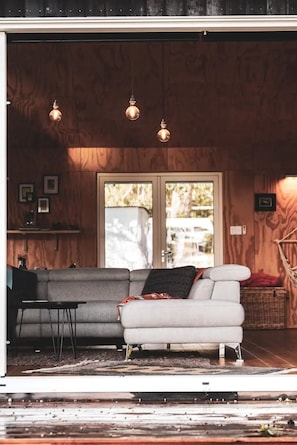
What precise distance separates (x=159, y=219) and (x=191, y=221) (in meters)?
0.44

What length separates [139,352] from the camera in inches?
319

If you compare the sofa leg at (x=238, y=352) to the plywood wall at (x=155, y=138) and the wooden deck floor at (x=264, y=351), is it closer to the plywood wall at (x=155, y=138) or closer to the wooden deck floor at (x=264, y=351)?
the wooden deck floor at (x=264, y=351)

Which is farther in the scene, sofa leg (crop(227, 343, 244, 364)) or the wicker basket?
the wicker basket

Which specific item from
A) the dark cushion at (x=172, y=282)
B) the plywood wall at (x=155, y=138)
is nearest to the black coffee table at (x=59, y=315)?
the dark cushion at (x=172, y=282)

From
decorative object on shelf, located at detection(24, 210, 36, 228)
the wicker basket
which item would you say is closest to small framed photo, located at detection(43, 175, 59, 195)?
decorative object on shelf, located at detection(24, 210, 36, 228)

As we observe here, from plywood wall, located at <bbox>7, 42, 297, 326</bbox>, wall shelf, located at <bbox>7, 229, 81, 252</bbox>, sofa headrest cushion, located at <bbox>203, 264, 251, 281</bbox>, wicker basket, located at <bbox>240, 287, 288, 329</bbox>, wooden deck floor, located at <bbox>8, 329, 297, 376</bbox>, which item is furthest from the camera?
wall shelf, located at <bbox>7, 229, 81, 252</bbox>

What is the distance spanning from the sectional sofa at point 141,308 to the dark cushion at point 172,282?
0.04ft

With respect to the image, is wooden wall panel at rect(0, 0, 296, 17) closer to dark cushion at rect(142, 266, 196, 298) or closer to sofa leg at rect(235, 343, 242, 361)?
sofa leg at rect(235, 343, 242, 361)

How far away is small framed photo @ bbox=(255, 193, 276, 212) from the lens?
11750 millimetres

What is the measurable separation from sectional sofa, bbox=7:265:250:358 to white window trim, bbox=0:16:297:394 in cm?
166

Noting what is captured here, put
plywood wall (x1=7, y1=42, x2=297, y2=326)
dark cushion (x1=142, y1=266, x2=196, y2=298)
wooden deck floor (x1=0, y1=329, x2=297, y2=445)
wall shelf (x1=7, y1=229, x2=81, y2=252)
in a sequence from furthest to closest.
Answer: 1. wall shelf (x1=7, y1=229, x2=81, y2=252)
2. plywood wall (x1=7, y1=42, x2=297, y2=326)
3. dark cushion (x1=142, y1=266, x2=196, y2=298)
4. wooden deck floor (x1=0, y1=329, x2=297, y2=445)

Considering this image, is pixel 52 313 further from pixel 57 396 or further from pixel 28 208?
pixel 28 208

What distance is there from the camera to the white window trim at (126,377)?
5609mm

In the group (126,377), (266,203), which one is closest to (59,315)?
(126,377)
